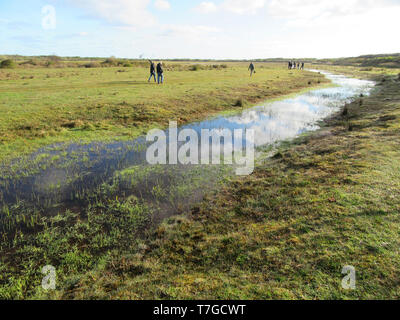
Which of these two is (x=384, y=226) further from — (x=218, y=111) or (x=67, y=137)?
(x=218, y=111)

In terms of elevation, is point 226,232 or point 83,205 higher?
point 83,205

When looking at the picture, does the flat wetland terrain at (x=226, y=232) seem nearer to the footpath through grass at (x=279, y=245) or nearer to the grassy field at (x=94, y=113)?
the footpath through grass at (x=279, y=245)

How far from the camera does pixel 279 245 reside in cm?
501

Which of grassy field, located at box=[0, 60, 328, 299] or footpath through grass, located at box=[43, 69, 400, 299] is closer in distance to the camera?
footpath through grass, located at box=[43, 69, 400, 299]

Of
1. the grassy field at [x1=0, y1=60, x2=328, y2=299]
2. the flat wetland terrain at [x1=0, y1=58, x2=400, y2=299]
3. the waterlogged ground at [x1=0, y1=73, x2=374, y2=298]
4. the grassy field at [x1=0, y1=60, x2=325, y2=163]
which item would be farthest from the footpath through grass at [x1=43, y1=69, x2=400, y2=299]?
the grassy field at [x1=0, y1=60, x2=325, y2=163]

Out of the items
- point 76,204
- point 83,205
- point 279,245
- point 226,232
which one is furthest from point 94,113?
point 279,245

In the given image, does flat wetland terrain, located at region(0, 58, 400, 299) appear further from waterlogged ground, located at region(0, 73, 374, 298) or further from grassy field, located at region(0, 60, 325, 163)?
grassy field, located at region(0, 60, 325, 163)

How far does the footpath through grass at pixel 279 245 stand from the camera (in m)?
3.99

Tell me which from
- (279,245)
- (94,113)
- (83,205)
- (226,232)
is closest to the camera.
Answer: (279,245)

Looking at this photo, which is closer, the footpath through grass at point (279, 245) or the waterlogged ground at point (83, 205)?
the footpath through grass at point (279, 245)

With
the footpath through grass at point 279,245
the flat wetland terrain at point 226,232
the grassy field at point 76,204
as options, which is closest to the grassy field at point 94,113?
the grassy field at point 76,204

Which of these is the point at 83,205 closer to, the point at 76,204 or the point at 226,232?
the point at 76,204

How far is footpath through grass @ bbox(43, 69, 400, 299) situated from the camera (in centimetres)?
399

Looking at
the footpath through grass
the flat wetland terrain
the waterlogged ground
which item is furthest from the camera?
the waterlogged ground
